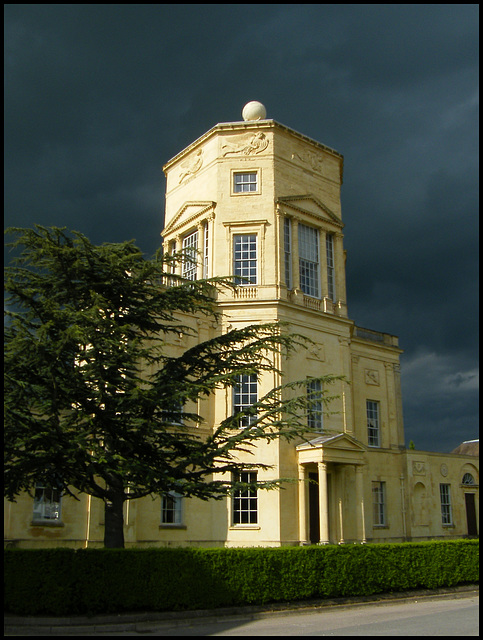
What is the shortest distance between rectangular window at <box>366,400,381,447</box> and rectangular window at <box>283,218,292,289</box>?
8.97 meters

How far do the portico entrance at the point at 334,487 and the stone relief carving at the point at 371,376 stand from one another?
6.86 metres

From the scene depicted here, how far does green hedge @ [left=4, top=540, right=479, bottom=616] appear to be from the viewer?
13945 mm

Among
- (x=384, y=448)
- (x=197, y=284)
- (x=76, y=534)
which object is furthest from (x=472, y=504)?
(x=197, y=284)

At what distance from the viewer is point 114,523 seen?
636 inches

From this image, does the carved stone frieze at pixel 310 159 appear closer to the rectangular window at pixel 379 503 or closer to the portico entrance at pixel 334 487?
the portico entrance at pixel 334 487

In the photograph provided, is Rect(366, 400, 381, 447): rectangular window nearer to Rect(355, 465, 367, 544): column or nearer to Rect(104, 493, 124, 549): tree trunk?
Rect(355, 465, 367, 544): column

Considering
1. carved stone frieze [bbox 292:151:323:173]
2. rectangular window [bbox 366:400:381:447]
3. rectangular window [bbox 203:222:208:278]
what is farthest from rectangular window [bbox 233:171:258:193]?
rectangular window [bbox 366:400:381:447]

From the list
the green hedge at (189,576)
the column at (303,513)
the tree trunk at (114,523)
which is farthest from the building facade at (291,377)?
the tree trunk at (114,523)

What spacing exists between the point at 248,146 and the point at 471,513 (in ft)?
82.3

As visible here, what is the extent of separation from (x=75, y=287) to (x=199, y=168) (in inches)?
690

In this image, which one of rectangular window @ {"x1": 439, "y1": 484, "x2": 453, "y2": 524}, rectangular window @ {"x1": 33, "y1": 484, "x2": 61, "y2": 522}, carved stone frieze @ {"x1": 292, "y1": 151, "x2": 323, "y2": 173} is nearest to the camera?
rectangular window @ {"x1": 33, "y1": 484, "x2": 61, "y2": 522}

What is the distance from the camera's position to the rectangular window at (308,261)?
30748mm

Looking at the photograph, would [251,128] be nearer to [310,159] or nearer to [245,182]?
[245,182]

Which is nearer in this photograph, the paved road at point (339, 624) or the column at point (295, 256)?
the paved road at point (339, 624)
